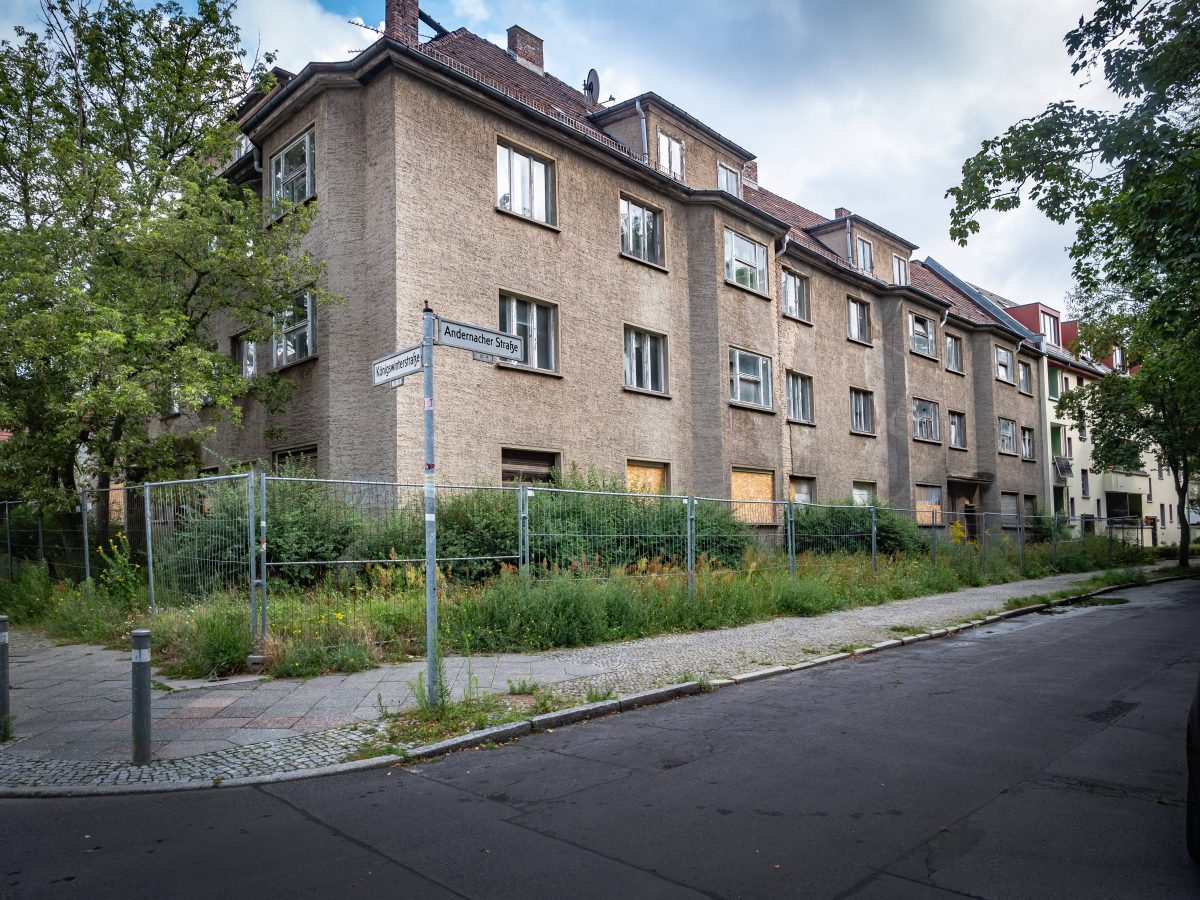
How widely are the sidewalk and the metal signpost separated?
788 mm

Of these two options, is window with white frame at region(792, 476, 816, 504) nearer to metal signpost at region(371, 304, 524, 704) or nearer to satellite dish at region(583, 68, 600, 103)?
satellite dish at region(583, 68, 600, 103)

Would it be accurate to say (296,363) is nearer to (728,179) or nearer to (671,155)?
(671,155)

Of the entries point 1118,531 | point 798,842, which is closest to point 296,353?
point 798,842

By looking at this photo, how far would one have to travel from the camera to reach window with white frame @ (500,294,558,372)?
1688 centimetres

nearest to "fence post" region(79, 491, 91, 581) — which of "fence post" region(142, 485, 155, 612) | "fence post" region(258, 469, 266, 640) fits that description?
"fence post" region(142, 485, 155, 612)

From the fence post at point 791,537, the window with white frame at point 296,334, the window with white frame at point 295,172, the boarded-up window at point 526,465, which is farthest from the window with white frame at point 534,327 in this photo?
the fence post at point 791,537

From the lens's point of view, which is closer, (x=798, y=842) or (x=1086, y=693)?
(x=798, y=842)

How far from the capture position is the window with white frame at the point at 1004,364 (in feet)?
117

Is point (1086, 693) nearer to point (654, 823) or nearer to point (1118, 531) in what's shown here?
point (654, 823)

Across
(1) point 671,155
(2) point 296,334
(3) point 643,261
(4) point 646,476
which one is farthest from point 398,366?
(1) point 671,155

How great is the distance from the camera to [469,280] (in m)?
16.0

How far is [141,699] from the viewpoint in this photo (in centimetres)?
585

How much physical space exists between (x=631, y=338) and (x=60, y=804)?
15.5 m

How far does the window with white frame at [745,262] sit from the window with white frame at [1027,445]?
65.7 feet
